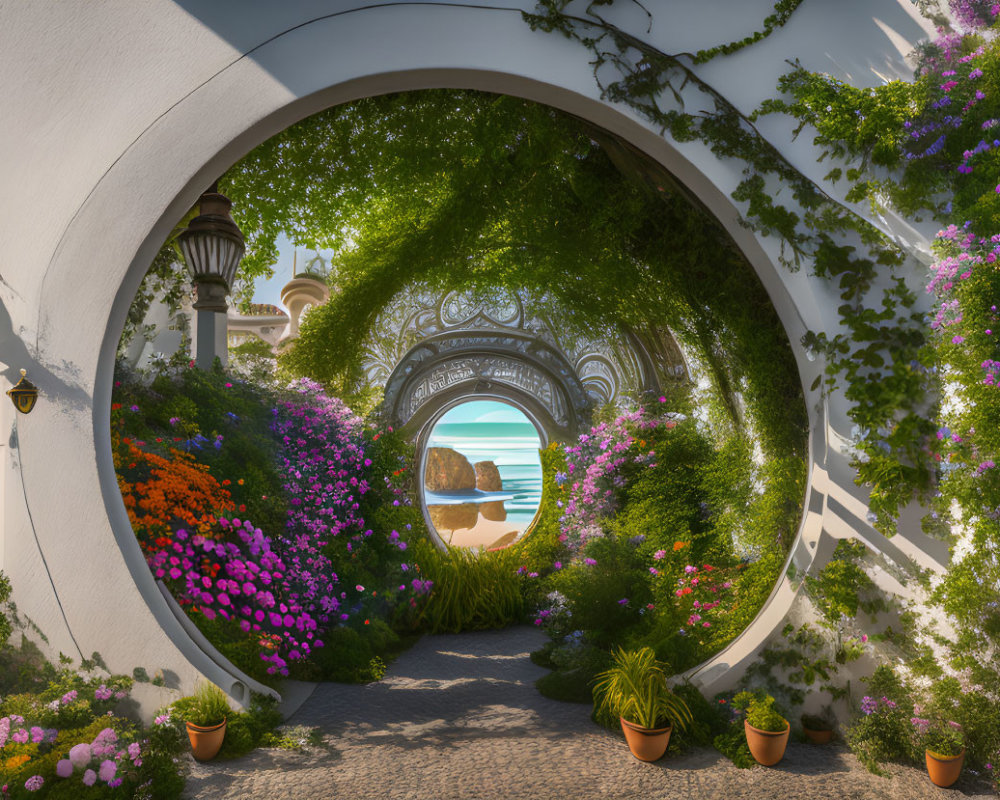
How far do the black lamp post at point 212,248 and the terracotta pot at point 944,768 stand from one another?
403 centimetres

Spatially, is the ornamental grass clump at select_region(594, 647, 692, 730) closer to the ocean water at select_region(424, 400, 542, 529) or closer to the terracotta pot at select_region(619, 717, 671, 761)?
the terracotta pot at select_region(619, 717, 671, 761)

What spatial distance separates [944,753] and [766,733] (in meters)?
0.69

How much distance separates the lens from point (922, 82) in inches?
110

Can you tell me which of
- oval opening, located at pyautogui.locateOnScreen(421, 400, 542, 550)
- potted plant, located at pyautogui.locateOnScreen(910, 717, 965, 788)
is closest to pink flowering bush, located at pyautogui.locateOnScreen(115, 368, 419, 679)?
potted plant, located at pyautogui.locateOnScreen(910, 717, 965, 788)

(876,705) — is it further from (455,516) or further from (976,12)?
(455,516)

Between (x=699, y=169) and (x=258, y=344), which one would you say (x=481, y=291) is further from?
(x=699, y=169)

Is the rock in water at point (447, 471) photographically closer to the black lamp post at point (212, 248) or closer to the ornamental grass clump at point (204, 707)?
the black lamp post at point (212, 248)

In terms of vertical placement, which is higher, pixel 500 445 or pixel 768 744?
pixel 500 445

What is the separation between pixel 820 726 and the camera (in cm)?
284

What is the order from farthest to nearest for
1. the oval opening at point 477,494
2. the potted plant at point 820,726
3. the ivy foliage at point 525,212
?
the oval opening at point 477,494
the ivy foliage at point 525,212
the potted plant at point 820,726

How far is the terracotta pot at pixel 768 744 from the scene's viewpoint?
8.73 ft

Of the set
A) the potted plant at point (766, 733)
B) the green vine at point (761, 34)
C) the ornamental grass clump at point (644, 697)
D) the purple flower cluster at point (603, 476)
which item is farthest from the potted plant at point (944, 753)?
the green vine at point (761, 34)

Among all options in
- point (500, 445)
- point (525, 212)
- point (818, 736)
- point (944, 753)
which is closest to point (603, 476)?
point (525, 212)

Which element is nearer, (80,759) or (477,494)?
(80,759)
